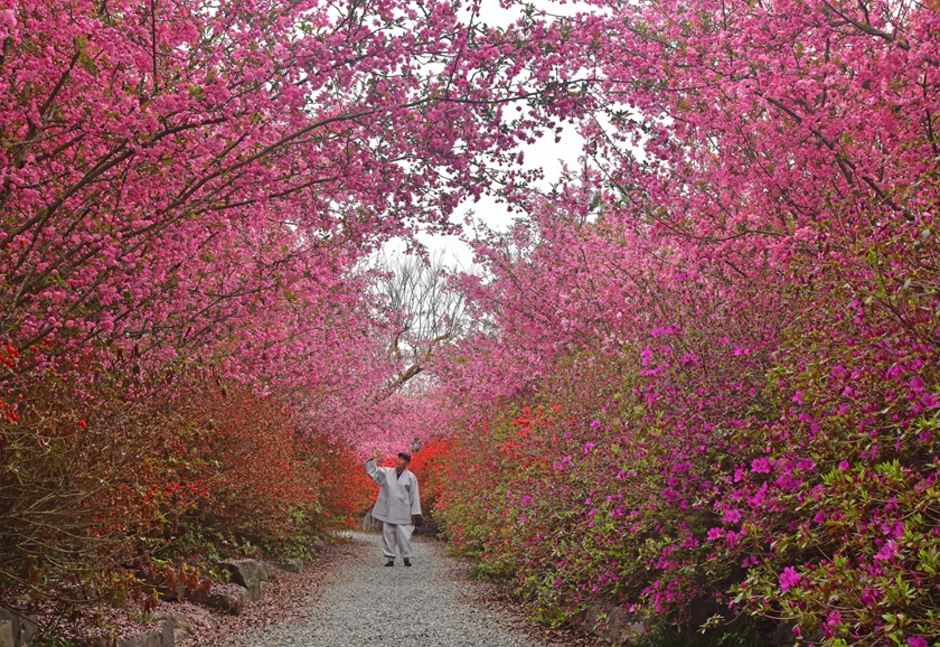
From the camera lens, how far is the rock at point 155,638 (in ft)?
17.0

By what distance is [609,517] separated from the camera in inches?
218

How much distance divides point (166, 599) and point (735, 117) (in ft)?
21.1

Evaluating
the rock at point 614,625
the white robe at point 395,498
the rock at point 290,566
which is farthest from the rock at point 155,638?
the white robe at point 395,498

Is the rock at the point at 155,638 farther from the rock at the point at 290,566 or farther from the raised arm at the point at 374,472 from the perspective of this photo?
the raised arm at the point at 374,472

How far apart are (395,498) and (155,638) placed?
826 centimetres

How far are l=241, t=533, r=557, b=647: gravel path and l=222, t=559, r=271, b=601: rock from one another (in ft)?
2.05

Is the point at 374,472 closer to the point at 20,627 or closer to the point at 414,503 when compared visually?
the point at 414,503

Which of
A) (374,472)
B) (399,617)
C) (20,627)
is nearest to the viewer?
(20,627)

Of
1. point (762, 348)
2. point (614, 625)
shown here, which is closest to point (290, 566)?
point (614, 625)

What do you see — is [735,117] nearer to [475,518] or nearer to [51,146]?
[51,146]

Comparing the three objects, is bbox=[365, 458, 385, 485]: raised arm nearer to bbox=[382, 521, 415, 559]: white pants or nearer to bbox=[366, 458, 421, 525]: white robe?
bbox=[366, 458, 421, 525]: white robe

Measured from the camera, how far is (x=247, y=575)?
342 inches

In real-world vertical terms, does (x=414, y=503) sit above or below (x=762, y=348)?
below

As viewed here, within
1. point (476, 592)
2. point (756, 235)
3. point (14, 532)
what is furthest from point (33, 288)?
point (476, 592)
